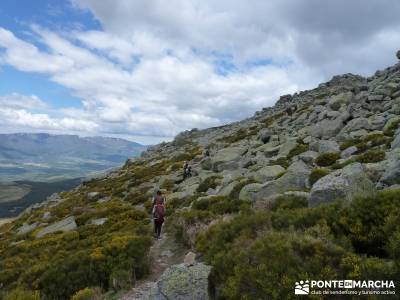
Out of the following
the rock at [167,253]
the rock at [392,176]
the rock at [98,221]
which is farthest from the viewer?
the rock at [98,221]

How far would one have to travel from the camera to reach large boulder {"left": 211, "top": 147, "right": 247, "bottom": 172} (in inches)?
1266

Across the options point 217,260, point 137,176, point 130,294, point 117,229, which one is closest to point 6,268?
point 117,229

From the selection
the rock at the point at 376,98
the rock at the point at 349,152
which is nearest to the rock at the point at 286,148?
the rock at the point at 349,152

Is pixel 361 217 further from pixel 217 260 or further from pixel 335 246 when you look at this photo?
pixel 217 260

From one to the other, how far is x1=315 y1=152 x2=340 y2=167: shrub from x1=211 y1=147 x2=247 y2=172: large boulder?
35.5 ft

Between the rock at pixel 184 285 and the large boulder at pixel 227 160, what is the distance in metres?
22.4

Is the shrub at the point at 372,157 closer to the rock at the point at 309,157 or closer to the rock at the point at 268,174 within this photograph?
the rock at the point at 309,157

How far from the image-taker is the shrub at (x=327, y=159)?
21.1 metres

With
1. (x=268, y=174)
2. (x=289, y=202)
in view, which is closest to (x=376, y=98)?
(x=268, y=174)

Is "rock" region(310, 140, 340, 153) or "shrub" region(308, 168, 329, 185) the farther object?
"rock" region(310, 140, 340, 153)

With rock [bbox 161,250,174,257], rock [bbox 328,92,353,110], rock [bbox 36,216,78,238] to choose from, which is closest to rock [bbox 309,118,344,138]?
rock [bbox 328,92,353,110]

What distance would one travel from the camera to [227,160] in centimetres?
3309

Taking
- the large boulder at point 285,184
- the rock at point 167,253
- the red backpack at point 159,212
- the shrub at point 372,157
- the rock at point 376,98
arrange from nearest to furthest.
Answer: the rock at point 167,253
the large boulder at point 285,184
the shrub at point 372,157
the red backpack at point 159,212
the rock at point 376,98

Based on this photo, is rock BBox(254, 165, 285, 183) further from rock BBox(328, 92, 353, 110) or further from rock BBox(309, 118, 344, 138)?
rock BBox(328, 92, 353, 110)
